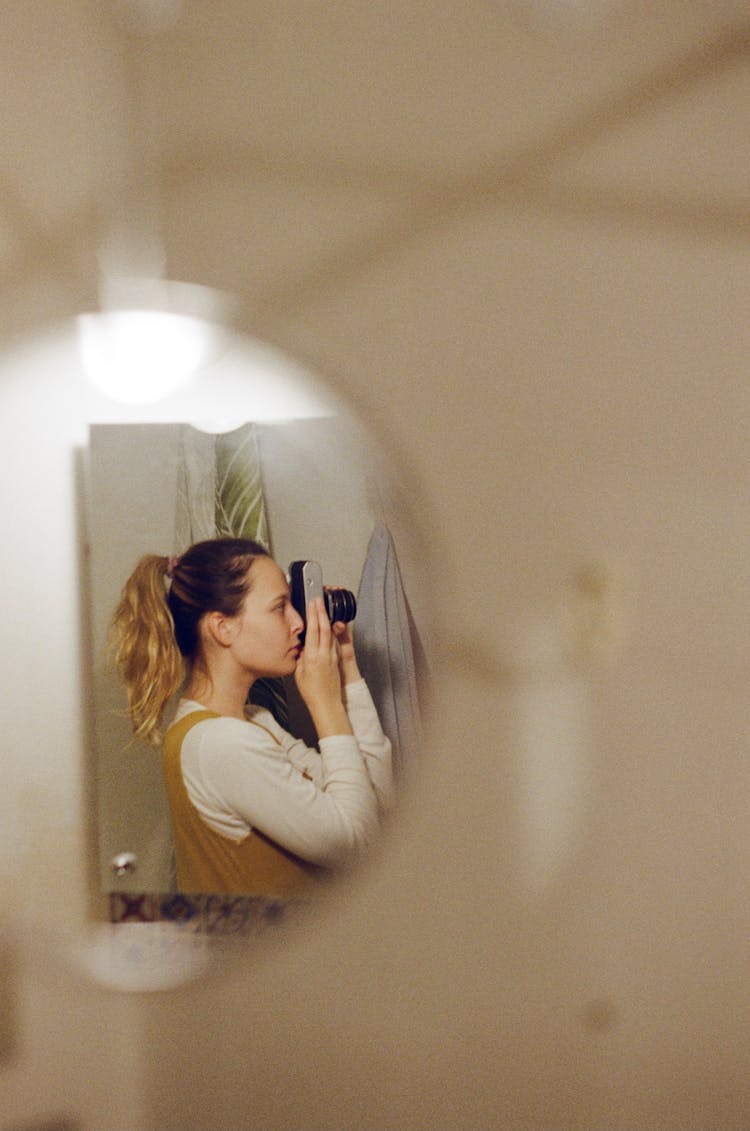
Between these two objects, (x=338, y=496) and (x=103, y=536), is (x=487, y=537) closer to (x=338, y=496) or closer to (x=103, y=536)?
(x=338, y=496)

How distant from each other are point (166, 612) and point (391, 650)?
0.81ft

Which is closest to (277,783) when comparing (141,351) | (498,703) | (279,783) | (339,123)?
(279,783)

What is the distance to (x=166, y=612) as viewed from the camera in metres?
1.07

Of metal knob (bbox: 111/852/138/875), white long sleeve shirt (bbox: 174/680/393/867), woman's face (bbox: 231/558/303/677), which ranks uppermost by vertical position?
woman's face (bbox: 231/558/303/677)

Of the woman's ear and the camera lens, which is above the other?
the camera lens

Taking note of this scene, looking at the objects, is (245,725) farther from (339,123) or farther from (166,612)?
(339,123)

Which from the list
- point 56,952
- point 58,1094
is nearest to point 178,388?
point 56,952

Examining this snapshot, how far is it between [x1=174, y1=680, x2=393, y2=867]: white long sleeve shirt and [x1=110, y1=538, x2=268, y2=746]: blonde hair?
0.04 meters

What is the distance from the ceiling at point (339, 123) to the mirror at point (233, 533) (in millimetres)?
180

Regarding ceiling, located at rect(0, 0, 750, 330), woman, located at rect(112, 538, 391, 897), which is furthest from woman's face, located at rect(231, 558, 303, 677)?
ceiling, located at rect(0, 0, 750, 330)

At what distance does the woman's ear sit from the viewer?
41.9 inches

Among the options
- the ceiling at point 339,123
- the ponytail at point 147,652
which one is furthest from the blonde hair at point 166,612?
the ceiling at point 339,123

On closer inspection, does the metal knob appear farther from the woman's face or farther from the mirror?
the woman's face

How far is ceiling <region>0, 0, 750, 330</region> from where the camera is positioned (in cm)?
112
